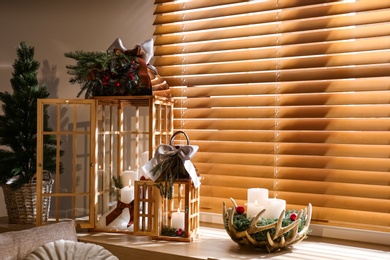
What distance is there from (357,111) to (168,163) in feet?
2.49

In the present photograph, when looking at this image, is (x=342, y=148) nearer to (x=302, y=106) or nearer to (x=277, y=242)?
(x=302, y=106)

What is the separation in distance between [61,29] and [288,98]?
1216 millimetres

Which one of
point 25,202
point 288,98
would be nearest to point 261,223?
point 288,98

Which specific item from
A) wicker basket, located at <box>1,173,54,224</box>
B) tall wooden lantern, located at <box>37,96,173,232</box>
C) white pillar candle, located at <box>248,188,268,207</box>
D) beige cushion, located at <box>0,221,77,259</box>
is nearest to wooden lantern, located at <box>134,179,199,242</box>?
tall wooden lantern, located at <box>37,96,173,232</box>

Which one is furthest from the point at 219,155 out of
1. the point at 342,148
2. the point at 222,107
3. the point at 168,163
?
the point at 342,148

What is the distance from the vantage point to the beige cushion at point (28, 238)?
1642 millimetres

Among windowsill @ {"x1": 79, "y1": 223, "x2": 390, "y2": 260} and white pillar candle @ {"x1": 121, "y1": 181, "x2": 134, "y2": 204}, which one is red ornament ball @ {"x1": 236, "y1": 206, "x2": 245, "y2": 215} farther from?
white pillar candle @ {"x1": 121, "y1": 181, "x2": 134, "y2": 204}

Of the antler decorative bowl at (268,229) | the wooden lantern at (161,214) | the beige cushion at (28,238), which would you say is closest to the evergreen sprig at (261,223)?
the antler decorative bowl at (268,229)

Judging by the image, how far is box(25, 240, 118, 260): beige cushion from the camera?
5.47 ft

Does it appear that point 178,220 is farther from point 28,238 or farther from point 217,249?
point 28,238

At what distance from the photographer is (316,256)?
1828 millimetres

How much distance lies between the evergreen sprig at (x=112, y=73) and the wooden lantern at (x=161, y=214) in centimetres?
40

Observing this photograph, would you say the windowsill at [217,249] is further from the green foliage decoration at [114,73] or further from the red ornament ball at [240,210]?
the green foliage decoration at [114,73]

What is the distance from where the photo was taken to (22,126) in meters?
2.39
